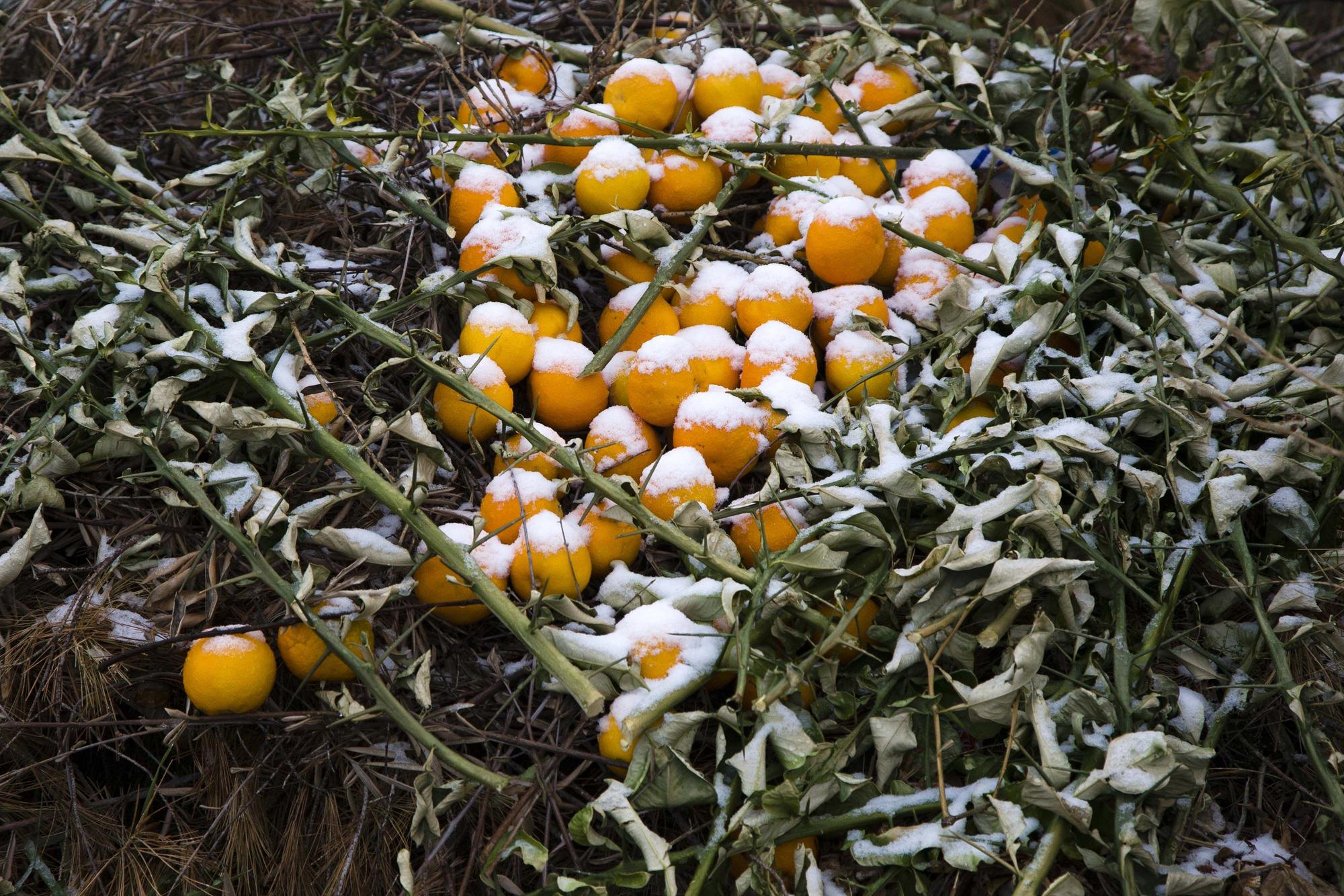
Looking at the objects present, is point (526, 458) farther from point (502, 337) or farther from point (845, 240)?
point (845, 240)

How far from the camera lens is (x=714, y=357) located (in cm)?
200

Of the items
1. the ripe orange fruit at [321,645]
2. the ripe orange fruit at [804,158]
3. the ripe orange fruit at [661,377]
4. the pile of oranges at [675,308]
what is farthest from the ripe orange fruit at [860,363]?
the ripe orange fruit at [321,645]

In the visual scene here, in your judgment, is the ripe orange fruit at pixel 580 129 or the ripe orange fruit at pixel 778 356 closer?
the ripe orange fruit at pixel 778 356

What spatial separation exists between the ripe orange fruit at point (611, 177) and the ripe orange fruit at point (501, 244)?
15 centimetres

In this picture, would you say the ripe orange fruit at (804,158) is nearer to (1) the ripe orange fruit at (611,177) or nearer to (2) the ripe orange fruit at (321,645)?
(1) the ripe orange fruit at (611,177)

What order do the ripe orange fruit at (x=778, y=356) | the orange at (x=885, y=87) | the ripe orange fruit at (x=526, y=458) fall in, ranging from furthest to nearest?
the orange at (x=885, y=87)
the ripe orange fruit at (x=778, y=356)
the ripe orange fruit at (x=526, y=458)

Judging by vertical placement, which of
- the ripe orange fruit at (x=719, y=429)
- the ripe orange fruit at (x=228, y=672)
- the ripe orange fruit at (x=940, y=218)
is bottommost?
the ripe orange fruit at (x=228, y=672)

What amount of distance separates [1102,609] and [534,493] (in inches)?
42.0

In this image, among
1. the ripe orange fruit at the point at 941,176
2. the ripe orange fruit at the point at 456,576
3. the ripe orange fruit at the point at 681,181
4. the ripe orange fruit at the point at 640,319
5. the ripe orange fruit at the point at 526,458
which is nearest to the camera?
the ripe orange fruit at the point at 456,576

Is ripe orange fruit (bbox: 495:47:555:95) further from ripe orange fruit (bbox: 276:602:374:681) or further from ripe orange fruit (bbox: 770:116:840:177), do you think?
ripe orange fruit (bbox: 276:602:374:681)

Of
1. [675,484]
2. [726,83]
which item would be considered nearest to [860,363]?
[675,484]

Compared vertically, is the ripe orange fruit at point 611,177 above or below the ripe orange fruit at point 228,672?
above

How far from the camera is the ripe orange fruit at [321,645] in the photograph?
5.38 ft

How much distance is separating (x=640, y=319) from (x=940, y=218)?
739mm
